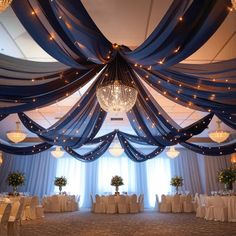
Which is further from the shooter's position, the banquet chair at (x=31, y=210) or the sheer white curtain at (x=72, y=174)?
the sheer white curtain at (x=72, y=174)

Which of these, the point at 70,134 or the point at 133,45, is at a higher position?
the point at 133,45

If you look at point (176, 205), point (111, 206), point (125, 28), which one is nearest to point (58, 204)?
point (111, 206)

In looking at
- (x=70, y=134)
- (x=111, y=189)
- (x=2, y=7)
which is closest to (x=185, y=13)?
(x=2, y=7)

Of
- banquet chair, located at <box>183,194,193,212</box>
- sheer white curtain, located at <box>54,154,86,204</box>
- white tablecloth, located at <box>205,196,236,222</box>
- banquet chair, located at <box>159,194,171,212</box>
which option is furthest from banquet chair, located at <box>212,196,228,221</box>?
sheer white curtain, located at <box>54,154,86,204</box>

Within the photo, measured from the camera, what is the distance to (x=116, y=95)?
4023mm

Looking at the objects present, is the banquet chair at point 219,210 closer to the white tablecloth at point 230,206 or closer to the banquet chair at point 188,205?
the white tablecloth at point 230,206

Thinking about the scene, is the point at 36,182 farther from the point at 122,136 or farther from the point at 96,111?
the point at 96,111

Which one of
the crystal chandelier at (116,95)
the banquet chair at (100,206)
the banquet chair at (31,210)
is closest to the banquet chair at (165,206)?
the banquet chair at (100,206)

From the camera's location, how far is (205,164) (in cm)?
1433

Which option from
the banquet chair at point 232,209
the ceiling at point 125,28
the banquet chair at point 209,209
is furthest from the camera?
the banquet chair at point 209,209

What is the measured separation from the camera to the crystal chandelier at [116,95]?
4008 mm

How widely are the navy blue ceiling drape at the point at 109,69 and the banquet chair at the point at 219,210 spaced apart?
2.85 meters

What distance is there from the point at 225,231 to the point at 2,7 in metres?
5.95

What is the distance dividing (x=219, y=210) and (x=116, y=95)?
554cm
